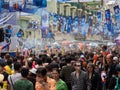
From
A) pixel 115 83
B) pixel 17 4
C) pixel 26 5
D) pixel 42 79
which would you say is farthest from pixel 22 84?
pixel 26 5

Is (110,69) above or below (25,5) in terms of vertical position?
below

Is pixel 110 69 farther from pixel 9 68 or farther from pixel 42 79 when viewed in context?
pixel 42 79

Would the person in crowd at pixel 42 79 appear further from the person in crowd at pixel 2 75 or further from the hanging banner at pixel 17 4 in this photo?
the hanging banner at pixel 17 4

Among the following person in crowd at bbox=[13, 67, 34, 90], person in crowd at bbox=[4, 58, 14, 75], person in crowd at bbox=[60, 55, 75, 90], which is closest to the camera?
person in crowd at bbox=[13, 67, 34, 90]

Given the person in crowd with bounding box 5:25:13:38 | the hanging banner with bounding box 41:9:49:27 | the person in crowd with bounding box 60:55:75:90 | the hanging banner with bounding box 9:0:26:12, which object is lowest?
the hanging banner with bounding box 41:9:49:27

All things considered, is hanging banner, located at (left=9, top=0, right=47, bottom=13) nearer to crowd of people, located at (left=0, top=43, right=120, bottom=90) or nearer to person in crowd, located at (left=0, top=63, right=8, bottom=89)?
crowd of people, located at (left=0, top=43, right=120, bottom=90)

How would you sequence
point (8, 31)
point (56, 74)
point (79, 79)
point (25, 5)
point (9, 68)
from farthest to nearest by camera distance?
1. point (25, 5)
2. point (8, 31)
3. point (79, 79)
4. point (9, 68)
5. point (56, 74)

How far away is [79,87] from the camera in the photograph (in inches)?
486

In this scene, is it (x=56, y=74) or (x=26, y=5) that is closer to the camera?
(x=56, y=74)

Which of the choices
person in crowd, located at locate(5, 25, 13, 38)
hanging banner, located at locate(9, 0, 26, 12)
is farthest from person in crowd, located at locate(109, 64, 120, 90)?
hanging banner, located at locate(9, 0, 26, 12)

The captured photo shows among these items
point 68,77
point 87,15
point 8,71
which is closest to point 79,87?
point 68,77

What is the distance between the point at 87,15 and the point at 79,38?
2.39m

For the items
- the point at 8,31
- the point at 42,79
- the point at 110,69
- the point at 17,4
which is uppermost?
the point at 42,79

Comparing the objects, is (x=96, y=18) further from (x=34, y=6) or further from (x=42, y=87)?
(x=42, y=87)
